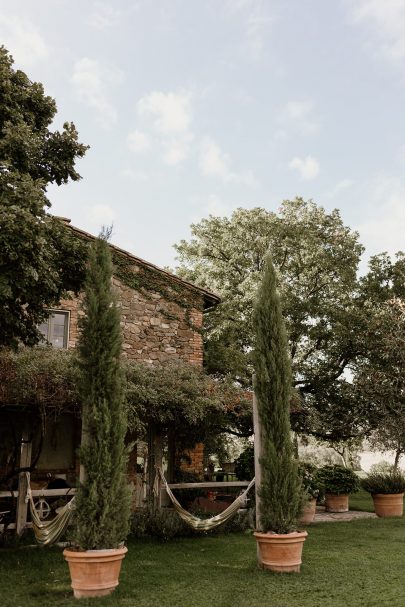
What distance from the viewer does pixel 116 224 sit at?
277 inches

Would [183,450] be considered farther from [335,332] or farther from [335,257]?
[335,257]

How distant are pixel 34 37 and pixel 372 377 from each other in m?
13.0

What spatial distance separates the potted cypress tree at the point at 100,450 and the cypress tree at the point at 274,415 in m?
1.94

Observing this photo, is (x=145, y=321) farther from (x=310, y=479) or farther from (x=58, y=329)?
(x=310, y=479)

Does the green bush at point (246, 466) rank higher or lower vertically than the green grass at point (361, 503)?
higher

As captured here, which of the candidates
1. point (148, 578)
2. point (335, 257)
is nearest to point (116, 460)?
point (148, 578)

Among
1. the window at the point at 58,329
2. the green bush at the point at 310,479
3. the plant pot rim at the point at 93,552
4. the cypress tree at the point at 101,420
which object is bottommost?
the plant pot rim at the point at 93,552

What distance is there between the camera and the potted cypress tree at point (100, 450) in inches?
240

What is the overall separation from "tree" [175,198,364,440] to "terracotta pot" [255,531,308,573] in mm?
8386

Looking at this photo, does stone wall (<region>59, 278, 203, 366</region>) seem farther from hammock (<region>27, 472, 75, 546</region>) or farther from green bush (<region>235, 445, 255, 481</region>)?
hammock (<region>27, 472, 75, 546</region>)

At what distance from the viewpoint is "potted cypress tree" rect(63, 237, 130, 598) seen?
6.09 m

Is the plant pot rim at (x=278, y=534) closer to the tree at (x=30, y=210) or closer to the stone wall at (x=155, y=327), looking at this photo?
the tree at (x=30, y=210)

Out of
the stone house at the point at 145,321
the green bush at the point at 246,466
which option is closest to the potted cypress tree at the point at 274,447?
the green bush at the point at 246,466

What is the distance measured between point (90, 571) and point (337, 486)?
34.2 feet
